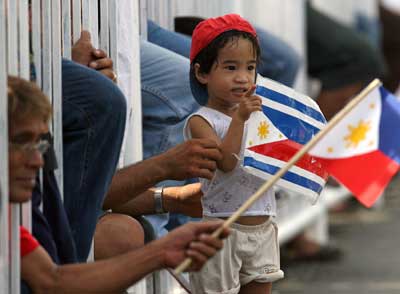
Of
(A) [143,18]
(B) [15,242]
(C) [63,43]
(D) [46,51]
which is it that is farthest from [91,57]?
(B) [15,242]

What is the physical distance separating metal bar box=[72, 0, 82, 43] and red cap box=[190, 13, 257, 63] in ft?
1.25

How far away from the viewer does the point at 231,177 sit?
517 centimetres

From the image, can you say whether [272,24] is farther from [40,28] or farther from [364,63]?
[40,28]

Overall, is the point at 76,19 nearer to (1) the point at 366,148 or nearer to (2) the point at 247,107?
(2) the point at 247,107

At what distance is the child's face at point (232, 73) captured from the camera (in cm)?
522

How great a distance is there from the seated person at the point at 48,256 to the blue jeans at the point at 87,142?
0.71 meters

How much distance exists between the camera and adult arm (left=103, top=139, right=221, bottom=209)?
5.02m

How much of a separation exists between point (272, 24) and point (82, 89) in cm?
539

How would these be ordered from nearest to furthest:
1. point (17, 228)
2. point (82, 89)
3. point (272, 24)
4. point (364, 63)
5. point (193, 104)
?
point (17, 228) < point (82, 89) < point (193, 104) < point (272, 24) < point (364, 63)

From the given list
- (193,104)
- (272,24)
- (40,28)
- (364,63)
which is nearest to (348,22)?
(364,63)

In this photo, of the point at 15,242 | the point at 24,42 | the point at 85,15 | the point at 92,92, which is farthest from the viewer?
the point at 85,15

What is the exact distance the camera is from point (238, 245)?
5.18m

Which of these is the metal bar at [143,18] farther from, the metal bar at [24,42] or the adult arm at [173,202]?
the metal bar at [24,42]

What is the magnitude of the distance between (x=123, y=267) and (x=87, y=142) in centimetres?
89
